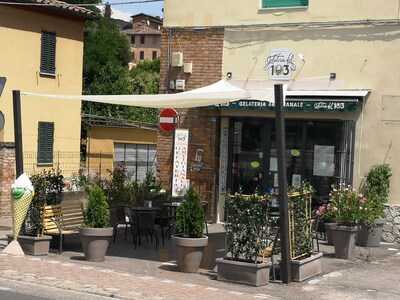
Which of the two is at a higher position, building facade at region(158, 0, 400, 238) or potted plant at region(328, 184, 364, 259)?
building facade at region(158, 0, 400, 238)

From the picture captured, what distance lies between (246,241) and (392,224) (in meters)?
5.47

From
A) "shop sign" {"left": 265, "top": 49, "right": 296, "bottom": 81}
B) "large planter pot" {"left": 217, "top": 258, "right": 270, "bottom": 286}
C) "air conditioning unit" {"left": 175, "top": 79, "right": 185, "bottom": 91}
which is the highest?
"shop sign" {"left": 265, "top": 49, "right": 296, "bottom": 81}

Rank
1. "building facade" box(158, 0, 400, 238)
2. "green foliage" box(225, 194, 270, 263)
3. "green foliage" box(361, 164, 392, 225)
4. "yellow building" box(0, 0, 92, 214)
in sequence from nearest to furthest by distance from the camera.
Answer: "green foliage" box(225, 194, 270, 263) < "green foliage" box(361, 164, 392, 225) < "building facade" box(158, 0, 400, 238) < "yellow building" box(0, 0, 92, 214)

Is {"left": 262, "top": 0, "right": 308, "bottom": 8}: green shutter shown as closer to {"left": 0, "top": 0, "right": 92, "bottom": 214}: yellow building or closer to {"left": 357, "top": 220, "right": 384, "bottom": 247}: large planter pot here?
{"left": 357, "top": 220, "right": 384, "bottom": 247}: large planter pot

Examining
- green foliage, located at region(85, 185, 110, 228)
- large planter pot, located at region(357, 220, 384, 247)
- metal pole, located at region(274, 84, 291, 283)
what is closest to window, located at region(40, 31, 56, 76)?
green foliage, located at region(85, 185, 110, 228)

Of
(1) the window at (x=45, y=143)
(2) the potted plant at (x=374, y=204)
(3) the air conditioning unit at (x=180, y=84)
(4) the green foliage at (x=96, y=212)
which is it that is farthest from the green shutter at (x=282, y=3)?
(1) the window at (x=45, y=143)

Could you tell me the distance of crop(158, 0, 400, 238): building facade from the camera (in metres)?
13.8

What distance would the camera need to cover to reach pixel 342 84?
560 inches

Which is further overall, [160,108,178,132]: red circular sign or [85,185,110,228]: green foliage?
[160,108,178,132]: red circular sign

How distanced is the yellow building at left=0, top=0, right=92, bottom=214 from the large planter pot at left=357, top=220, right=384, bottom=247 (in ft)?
35.7

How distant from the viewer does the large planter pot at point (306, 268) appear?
948 cm

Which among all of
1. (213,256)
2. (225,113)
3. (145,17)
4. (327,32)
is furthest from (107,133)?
(145,17)

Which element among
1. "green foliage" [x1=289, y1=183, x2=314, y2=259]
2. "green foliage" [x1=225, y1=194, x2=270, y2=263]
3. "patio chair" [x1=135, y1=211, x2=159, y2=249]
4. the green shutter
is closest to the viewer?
"green foliage" [x1=225, y1=194, x2=270, y2=263]

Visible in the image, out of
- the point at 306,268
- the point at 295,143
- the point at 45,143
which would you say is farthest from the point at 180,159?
the point at 45,143
